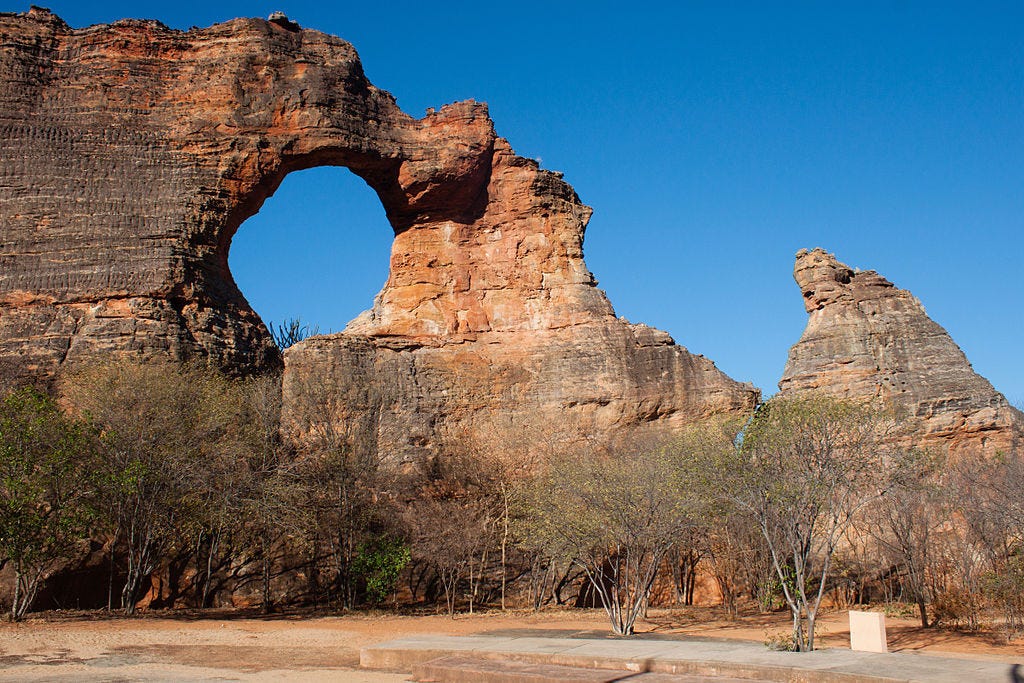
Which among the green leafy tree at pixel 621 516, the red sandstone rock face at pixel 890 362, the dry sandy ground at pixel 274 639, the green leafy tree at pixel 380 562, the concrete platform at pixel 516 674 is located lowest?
the dry sandy ground at pixel 274 639

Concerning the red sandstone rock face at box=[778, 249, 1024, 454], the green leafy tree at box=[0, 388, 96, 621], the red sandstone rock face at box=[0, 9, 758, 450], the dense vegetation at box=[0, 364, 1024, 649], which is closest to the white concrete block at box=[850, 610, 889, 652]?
the dense vegetation at box=[0, 364, 1024, 649]

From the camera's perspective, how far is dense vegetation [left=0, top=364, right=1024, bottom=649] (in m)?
17.1

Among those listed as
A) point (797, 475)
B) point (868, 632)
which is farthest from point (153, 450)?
point (868, 632)

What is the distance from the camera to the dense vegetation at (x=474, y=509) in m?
17.1

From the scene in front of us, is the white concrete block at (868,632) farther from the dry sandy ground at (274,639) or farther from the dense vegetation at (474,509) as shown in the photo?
the dry sandy ground at (274,639)

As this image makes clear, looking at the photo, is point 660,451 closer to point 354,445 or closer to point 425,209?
point 354,445

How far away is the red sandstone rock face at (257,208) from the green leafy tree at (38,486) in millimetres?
6763

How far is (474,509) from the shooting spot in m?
26.1

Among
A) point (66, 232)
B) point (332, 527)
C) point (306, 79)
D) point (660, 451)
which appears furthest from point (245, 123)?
point (660, 451)

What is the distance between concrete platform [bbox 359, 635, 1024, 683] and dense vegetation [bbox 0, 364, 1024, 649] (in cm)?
128

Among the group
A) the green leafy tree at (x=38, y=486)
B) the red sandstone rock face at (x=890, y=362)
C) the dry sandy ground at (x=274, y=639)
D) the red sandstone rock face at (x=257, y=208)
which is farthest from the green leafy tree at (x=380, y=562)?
the red sandstone rock face at (x=890, y=362)

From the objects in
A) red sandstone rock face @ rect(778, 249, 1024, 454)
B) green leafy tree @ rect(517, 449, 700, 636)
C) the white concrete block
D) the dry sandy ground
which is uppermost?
red sandstone rock face @ rect(778, 249, 1024, 454)

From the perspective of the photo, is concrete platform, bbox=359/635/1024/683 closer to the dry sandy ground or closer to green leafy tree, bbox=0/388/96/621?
the dry sandy ground

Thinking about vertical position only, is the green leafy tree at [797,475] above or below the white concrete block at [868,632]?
above
